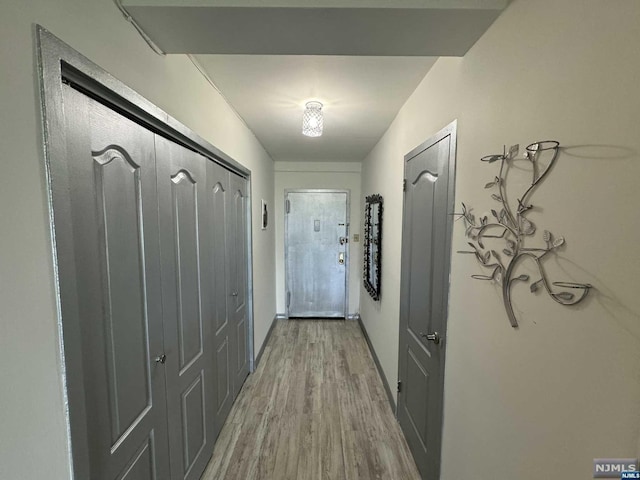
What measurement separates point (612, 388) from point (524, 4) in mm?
1070

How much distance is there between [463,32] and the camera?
105cm

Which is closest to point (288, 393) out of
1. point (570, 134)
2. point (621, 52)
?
point (570, 134)

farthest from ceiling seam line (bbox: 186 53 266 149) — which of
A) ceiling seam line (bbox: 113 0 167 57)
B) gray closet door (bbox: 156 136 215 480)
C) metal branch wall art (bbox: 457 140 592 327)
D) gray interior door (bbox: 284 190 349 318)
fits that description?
gray interior door (bbox: 284 190 349 318)

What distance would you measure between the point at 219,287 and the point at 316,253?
2383 millimetres

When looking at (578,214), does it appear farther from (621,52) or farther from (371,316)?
(371,316)

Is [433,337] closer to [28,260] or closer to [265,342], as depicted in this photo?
[28,260]

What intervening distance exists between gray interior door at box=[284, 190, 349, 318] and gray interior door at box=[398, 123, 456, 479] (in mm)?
2209

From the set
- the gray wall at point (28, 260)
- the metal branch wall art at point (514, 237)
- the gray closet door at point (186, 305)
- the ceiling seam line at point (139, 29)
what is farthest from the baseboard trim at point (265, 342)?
the ceiling seam line at point (139, 29)

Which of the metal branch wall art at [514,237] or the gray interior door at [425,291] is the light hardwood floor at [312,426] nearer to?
the gray interior door at [425,291]

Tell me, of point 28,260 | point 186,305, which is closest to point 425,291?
point 186,305

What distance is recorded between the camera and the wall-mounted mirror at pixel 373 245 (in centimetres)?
289

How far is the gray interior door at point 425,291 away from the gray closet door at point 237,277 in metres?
1.33

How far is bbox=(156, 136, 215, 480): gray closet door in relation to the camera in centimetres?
129

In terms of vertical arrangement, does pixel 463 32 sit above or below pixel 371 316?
above
